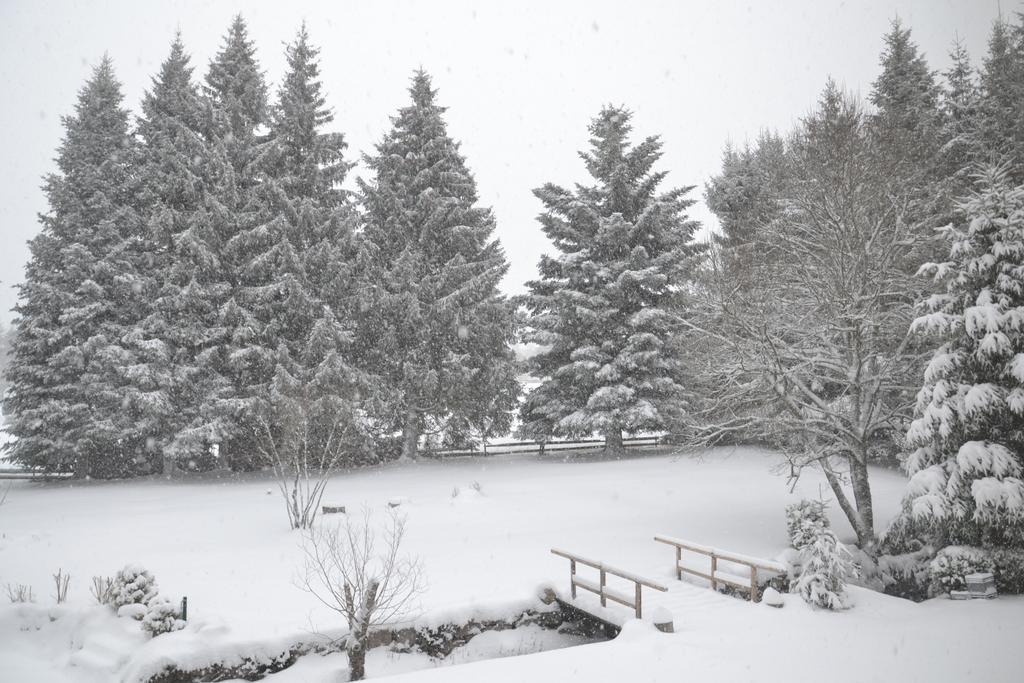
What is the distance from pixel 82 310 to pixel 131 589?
1790 centimetres

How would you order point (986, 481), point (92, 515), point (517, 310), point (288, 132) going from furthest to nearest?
point (517, 310), point (288, 132), point (92, 515), point (986, 481)

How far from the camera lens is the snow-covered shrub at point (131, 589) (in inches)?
410

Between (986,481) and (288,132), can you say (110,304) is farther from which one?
(986,481)

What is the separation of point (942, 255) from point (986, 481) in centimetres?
708

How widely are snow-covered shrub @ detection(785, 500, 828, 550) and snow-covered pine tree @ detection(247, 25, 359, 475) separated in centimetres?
1595

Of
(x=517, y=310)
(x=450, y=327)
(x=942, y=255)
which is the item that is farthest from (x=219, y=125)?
(x=942, y=255)

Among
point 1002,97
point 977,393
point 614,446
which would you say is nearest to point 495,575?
point 977,393

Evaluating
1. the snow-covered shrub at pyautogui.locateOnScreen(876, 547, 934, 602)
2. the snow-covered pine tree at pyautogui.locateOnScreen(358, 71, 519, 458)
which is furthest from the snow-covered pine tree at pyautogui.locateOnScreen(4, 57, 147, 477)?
the snow-covered shrub at pyautogui.locateOnScreen(876, 547, 934, 602)

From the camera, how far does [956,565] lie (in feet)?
37.2

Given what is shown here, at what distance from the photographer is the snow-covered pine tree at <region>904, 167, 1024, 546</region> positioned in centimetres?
1100

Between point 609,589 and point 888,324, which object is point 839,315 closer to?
point 888,324

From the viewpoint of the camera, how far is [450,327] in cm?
2692

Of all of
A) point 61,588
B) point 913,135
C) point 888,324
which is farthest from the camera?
point 913,135

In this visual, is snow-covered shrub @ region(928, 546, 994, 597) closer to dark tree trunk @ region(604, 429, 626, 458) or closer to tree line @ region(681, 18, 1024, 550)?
tree line @ region(681, 18, 1024, 550)
